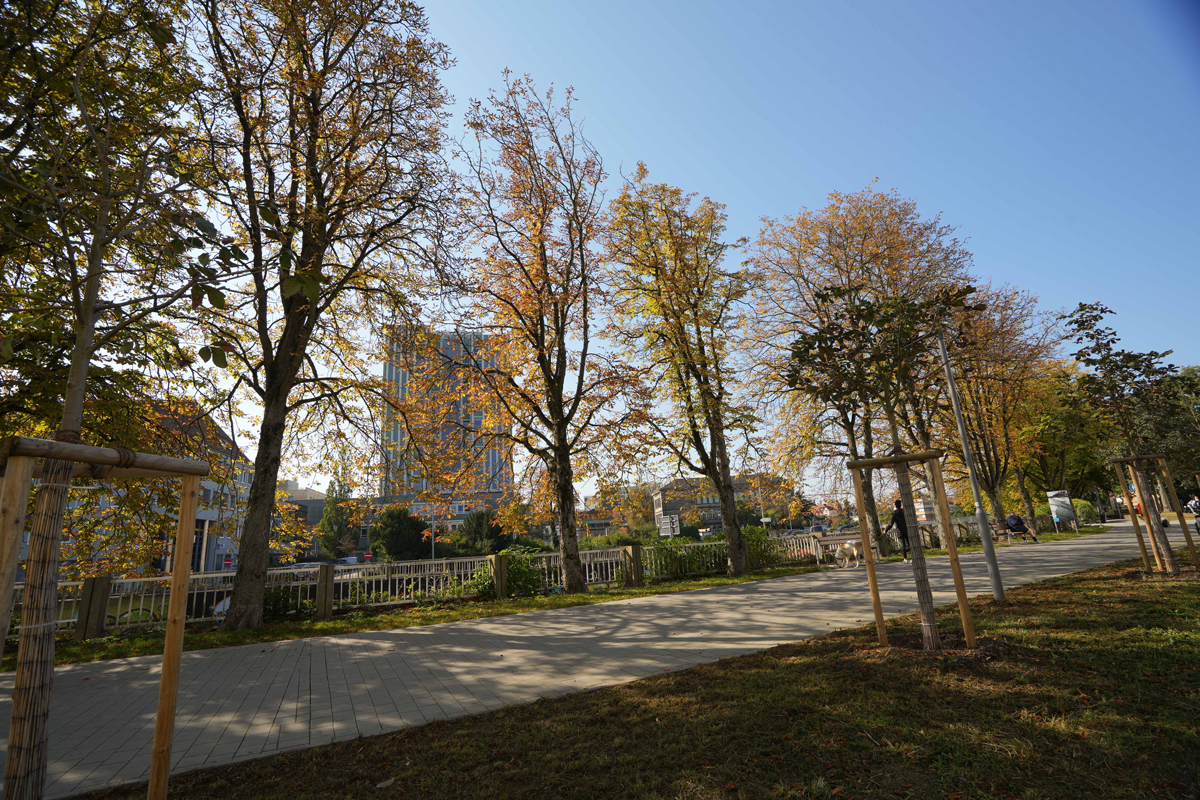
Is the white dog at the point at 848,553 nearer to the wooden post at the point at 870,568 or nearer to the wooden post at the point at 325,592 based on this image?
the wooden post at the point at 870,568

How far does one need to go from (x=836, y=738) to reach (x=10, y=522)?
202 inches

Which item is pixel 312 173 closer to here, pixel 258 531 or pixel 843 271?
pixel 258 531

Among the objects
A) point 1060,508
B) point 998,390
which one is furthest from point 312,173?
point 1060,508

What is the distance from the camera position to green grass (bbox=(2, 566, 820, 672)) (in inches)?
353

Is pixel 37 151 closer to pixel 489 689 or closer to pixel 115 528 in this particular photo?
pixel 115 528

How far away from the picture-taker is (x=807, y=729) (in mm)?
3859

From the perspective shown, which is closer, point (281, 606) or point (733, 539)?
point (281, 606)

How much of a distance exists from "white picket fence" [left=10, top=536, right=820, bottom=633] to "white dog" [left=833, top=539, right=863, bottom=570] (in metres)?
2.75

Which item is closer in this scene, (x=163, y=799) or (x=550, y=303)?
(x=163, y=799)

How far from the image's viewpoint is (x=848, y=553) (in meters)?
17.0

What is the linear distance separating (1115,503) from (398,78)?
214 feet

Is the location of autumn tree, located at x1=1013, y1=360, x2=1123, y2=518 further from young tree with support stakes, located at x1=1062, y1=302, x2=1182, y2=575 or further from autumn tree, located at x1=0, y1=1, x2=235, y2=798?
autumn tree, located at x1=0, y1=1, x2=235, y2=798

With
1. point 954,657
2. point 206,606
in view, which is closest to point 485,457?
point 206,606

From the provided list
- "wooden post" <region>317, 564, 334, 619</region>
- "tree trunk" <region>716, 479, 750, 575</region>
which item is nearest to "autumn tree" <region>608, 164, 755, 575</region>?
"tree trunk" <region>716, 479, 750, 575</region>
